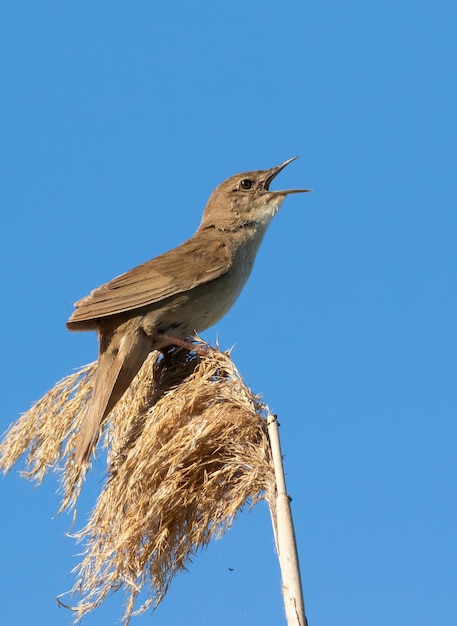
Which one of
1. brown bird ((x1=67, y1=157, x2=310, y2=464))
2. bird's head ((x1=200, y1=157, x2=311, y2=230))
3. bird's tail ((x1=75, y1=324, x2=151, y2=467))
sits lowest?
bird's tail ((x1=75, y1=324, x2=151, y2=467))

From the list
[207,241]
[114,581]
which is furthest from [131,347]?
[114,581]

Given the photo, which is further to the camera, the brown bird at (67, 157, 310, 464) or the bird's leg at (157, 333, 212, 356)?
the brown bird at (67, 157, 310, 464)

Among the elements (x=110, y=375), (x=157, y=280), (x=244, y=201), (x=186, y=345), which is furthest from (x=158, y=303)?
(x=244, y=201)

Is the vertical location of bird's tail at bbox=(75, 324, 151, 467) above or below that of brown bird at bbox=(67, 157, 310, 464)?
below

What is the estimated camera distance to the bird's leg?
4020 mm

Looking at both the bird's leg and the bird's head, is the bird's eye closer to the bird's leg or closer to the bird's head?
the bird's head

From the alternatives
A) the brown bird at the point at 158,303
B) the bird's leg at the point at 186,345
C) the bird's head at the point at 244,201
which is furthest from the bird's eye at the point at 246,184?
the bird's leg at the point at 186,345

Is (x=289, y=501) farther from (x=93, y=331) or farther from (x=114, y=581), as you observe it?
(x=93, y=331)

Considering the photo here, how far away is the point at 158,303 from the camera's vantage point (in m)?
4.87

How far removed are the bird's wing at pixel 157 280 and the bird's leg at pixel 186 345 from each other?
0.23 metres

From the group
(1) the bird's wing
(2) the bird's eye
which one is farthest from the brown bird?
(2) the bird's eye

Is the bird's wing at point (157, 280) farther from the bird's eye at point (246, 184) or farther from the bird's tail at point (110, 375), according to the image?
the bird's eye at point (246, 184)

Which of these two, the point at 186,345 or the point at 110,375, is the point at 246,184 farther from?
the point at 110,375

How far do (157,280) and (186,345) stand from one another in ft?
1.81
